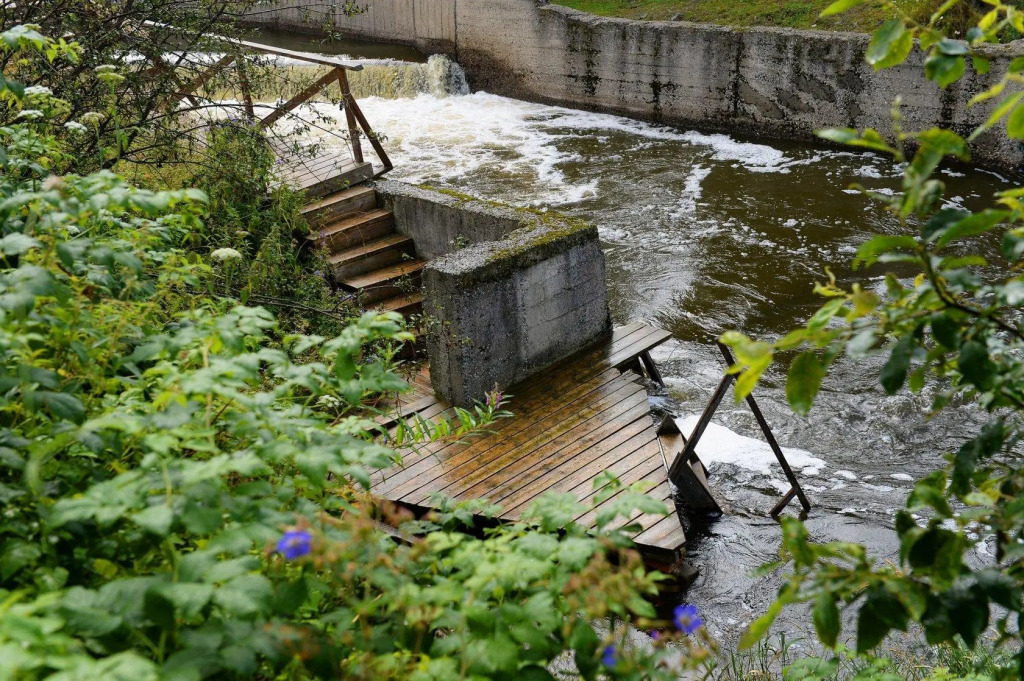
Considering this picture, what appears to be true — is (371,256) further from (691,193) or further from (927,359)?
(927,359)

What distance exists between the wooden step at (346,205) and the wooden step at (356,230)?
10 centimetres

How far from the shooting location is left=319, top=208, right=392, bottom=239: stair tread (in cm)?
834

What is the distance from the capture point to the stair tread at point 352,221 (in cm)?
834

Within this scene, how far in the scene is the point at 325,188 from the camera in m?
9.16

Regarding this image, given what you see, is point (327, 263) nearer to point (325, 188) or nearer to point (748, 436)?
point (325, 188)

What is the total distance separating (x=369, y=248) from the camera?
8.35 metres

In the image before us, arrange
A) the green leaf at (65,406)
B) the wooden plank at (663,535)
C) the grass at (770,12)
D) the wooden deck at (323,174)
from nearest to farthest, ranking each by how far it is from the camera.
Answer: the green leaf at (65,406) → the wooden plank at (663,535) → the wooden deck at (323,174) → the grass at (770,12)

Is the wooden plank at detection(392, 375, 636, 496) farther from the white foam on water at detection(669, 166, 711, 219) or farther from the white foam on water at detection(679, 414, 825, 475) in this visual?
the white foam on water at detection(669, 166, 711, 219)

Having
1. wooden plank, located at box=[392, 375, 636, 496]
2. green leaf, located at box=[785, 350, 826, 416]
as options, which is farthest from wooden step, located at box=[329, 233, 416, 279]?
green leaf, located at box=[785, 350, 826, 416]

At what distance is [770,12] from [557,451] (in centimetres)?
1274

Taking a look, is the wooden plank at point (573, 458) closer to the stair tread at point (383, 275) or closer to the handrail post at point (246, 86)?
the stair tread at point (383, 275)

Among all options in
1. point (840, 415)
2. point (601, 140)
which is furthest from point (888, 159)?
point (840, 415)

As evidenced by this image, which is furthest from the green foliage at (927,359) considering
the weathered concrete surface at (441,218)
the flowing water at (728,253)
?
the weathered concrete surface at (441,218)

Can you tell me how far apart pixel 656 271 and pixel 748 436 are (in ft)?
12.6
